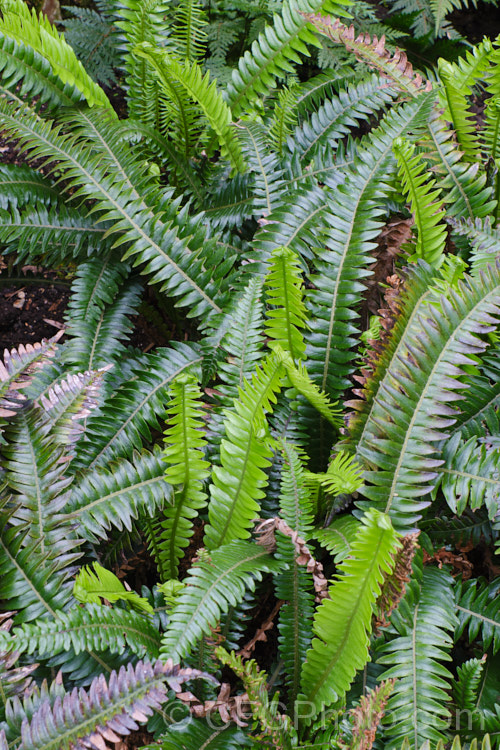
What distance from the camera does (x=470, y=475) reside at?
168 centimetres

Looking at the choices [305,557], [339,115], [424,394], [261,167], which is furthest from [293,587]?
[339,115]

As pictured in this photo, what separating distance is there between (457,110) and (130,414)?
1.84 m

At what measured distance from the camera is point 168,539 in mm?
1775

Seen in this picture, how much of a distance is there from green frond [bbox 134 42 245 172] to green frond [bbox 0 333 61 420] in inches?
49.8

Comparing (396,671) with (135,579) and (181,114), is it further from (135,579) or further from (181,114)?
(181,114)

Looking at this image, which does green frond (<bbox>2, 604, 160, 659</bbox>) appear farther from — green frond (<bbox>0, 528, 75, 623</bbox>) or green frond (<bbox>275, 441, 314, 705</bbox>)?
green frond (<bbox>275, 441, 314, 705</bbox>)

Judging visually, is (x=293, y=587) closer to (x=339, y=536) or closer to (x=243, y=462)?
(x=339, y=536)

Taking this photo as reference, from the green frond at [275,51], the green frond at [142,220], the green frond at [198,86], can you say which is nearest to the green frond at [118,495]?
the green frond at [142,220]

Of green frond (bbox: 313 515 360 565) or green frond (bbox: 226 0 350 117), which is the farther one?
green frond (bbox: 226 0 350 117)

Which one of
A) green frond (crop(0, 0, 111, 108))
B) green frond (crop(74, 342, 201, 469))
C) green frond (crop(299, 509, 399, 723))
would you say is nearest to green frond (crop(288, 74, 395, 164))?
green frond (crop(0, 0, 111, 108))

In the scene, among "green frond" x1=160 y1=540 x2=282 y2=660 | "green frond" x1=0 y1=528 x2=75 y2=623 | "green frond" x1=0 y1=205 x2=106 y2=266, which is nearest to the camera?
"green frond" x1=160 y1=540 x2=282 y2=660

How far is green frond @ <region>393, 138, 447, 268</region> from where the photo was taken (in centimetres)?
199

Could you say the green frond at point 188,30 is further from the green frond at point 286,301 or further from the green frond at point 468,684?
the green frond at point 468,684

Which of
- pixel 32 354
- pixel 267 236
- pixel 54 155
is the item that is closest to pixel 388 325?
pixel 267 236
